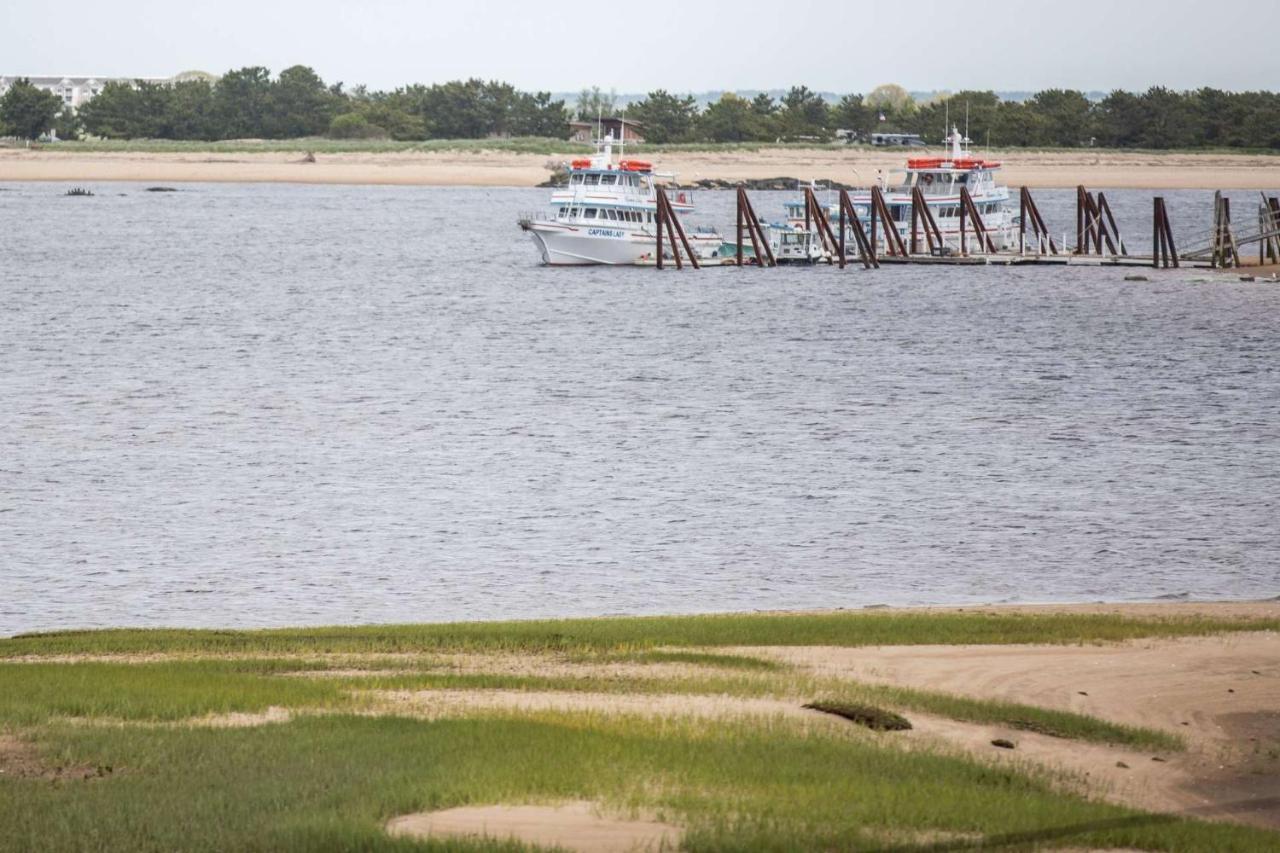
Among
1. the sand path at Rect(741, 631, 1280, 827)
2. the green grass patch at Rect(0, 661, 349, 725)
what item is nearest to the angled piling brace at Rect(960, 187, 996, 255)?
the sand path at Rect(741, 631, 1280, 827)

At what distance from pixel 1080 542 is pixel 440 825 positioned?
1663 cm

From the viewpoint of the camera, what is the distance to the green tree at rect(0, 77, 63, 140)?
186m

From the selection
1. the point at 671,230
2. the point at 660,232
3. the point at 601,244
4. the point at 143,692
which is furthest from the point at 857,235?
the point at 143,692

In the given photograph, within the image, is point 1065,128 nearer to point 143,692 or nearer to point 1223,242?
point 1223,242

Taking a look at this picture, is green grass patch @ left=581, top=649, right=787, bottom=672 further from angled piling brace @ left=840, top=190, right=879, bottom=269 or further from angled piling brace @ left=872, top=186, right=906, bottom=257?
angled piling brace @ left=872, top=186, right=906, bottom=257

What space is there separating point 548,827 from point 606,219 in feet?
238

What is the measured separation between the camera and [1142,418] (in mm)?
39188

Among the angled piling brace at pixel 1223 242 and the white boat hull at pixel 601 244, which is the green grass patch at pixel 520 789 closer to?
the angled piling brace at pixel 1223 242

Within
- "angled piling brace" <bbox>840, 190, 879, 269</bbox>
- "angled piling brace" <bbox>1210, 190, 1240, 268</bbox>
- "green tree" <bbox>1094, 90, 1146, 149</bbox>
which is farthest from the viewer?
"green tree" <bbox>1094, 90, 1146, 149</bbox>

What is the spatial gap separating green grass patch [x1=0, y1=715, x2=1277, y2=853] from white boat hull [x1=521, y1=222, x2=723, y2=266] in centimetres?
6910

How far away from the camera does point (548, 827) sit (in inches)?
410

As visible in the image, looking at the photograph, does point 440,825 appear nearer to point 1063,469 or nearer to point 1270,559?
point 1270,559

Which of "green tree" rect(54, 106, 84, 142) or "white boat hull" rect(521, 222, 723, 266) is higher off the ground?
"green tree" rect(54, 106, 84, 142)

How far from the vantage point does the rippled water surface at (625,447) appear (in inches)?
915
